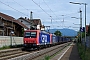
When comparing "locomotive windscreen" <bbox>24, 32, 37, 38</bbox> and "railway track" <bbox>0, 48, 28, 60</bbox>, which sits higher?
"locomotive windscreen" <bbox>24, 32, 37, 38</bbox>

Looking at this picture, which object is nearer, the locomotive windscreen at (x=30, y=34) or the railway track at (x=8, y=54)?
the railway track at (x=8, y=54)

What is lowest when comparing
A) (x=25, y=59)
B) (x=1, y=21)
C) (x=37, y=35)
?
(x=25, y=59)

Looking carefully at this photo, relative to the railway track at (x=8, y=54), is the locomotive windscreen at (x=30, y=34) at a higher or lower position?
higher

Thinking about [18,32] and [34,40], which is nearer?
[34,40]

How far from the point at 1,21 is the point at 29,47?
15171 mm

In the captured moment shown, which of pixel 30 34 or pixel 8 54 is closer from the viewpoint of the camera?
pixel 8 54

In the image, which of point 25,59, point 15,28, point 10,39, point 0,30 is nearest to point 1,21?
point 0,30

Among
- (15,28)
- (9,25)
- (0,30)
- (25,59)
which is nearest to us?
(25,59)

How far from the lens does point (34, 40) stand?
32906 mm

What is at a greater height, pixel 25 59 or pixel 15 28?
pixel 15 28

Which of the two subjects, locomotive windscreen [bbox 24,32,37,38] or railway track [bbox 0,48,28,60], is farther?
locomotive windscreen [bbox 24,32,37,38]

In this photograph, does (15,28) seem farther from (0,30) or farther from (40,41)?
(40,41)

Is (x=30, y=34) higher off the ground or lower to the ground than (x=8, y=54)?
higher

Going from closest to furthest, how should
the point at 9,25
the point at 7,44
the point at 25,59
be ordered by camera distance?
the point at 25,59, the point at 7,44, the point at 9,25
